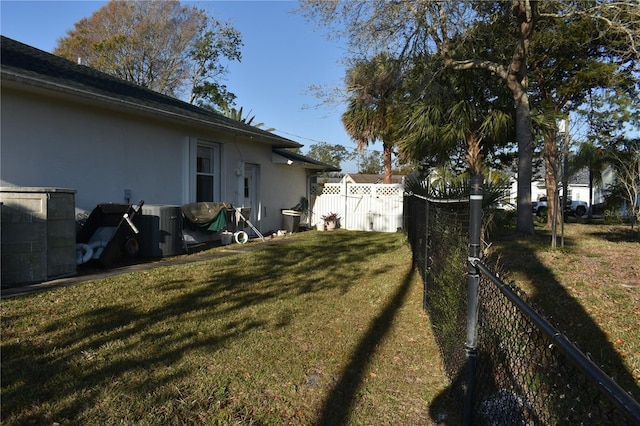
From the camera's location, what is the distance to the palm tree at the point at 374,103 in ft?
39.9

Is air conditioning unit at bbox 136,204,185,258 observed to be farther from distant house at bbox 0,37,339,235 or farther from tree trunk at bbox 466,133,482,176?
tree trunk at bbox 466,133,482,176

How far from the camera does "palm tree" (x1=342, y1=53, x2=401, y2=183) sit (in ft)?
39.9

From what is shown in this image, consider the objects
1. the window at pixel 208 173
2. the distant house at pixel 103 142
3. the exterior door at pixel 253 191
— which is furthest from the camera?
the exterior door at pixel 253 191

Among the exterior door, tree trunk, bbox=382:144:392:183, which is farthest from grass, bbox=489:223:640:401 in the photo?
tree trunk, bbox=382:144:392:183

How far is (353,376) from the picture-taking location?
3.62 metres

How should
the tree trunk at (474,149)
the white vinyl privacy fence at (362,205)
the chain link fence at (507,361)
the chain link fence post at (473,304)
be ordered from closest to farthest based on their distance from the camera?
the chain link fence at (507,361)
the chain link fence post at (473,304)
the tree trunk at (474,149)
the white vinyl privacy fence at (362,205)

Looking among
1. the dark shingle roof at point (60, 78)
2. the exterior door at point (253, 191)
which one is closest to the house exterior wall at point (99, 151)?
the dark shingle roof at point (60, 78)

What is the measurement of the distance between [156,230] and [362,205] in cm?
1011

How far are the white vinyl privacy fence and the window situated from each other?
21.0ft

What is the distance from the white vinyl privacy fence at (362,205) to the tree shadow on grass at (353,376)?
11.7m

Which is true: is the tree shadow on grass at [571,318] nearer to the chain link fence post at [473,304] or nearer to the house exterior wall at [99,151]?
the chain link fence post at [473,304]

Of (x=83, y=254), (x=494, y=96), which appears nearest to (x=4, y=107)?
(x=83, y=254)

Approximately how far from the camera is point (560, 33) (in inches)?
480

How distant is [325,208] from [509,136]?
7.48 metres
